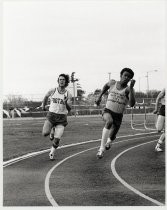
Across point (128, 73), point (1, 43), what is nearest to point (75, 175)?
point (1, 43)

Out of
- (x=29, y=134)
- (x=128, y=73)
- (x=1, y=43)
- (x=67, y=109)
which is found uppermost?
(x=1, y=43)

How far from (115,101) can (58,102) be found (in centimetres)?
149

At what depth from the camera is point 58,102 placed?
32.2ft

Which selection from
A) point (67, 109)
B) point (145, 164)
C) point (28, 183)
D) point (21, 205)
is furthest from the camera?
point (145, 164)

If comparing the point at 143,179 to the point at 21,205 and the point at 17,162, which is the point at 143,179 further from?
the point at 17,162

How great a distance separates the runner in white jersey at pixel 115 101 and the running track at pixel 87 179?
8.75ft

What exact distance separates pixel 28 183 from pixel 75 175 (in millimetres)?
1730

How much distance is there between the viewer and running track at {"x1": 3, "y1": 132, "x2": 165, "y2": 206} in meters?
12.1

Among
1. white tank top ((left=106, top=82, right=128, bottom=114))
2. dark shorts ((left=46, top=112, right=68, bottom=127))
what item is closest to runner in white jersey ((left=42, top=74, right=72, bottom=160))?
dark shorts ((left=46, top=112, right=68, bottom=127))

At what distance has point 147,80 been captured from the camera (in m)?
10.7

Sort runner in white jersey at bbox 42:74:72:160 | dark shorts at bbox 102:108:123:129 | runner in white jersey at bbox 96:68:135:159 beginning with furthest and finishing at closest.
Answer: runner in white jersey at bbox 42:74:72:160, dark shorts at bbox 102:108:123:129, runner in white jersey at bbox 96:68:135:159

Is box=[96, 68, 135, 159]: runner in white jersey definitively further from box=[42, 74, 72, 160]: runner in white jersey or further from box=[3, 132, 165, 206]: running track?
box=[3, 132, 165, 206]: running track

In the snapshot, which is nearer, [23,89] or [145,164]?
[23,89]

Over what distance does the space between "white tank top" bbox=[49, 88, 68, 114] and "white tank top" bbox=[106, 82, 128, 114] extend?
42.1 inches
